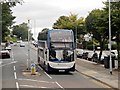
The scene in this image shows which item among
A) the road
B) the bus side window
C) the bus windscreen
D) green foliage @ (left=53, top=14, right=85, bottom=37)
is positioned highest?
green foliage @ (left=53, top=14, right=85, bottom=37)

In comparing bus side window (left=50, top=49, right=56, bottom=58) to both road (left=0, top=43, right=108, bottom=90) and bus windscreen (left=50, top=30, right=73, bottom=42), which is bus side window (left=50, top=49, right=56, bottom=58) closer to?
bus windscreen (left=50, top=30, right=73, bottom=42)

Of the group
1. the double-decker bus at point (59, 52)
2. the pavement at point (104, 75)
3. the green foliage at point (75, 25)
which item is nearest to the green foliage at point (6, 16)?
the double-decker bus at point (59, 52)

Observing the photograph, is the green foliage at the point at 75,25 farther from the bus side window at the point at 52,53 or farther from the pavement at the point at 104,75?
the bus side window at the point at 52,53

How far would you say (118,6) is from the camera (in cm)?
3328

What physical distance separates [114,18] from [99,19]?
3.53m

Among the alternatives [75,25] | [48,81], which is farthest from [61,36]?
[75,25]

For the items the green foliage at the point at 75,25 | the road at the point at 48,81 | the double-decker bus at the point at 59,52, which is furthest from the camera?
the green foliage at the point at 75,25

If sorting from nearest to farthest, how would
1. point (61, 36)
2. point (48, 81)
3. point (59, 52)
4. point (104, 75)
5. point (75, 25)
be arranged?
point (48, 81), point (104, 75), point (59, 52), point (61, 36), point (75, 25)

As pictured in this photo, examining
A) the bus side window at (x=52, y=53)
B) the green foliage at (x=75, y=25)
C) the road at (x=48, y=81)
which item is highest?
the green foliage at (x=75, y=25)

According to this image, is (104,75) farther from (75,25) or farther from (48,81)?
(75,25)

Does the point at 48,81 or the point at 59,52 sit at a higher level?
the point at 59,52

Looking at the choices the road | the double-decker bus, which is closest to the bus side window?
the double-decker bus

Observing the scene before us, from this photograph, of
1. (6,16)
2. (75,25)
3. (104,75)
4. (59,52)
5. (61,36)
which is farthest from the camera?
(75,25)

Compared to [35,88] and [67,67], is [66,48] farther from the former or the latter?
[35,88]
